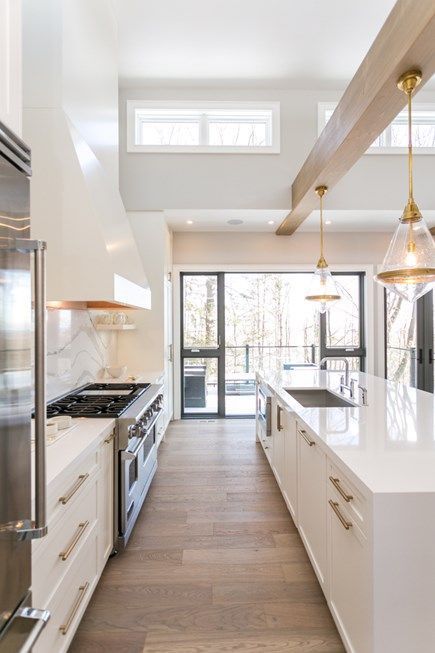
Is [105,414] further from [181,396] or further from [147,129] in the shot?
[147,129]

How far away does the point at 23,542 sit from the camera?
2.99ft

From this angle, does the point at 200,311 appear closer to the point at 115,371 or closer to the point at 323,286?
the point at 115,371

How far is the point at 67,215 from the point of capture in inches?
77.2

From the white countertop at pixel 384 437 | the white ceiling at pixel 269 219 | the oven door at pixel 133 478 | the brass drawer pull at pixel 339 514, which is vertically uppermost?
the white ceiling at pixel 269 219

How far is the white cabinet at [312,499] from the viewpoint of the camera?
5.53ft

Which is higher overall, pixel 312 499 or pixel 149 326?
pixel 149 326

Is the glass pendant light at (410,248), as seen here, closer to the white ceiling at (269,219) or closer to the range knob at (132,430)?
the range knob at (132,430)

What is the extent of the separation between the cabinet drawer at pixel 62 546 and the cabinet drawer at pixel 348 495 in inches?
44.1

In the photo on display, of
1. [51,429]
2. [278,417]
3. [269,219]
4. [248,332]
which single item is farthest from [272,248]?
[51,429]

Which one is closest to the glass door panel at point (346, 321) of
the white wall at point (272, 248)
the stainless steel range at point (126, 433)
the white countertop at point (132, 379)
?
the white wall at point (272, 248)

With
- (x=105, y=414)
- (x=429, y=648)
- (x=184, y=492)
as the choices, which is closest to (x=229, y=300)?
(x=184, y=492)

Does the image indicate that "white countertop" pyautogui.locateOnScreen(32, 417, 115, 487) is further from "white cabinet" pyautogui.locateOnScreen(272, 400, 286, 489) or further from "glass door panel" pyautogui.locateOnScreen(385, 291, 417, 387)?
"glass door panel" pyautogui.locateOnScreen(385, 291, 417, 387)

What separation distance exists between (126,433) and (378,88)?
2473 mm

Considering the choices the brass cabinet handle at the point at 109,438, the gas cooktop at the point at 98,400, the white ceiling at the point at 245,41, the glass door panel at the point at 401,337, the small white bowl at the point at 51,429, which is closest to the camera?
the small white bowl at the point at 51,429
